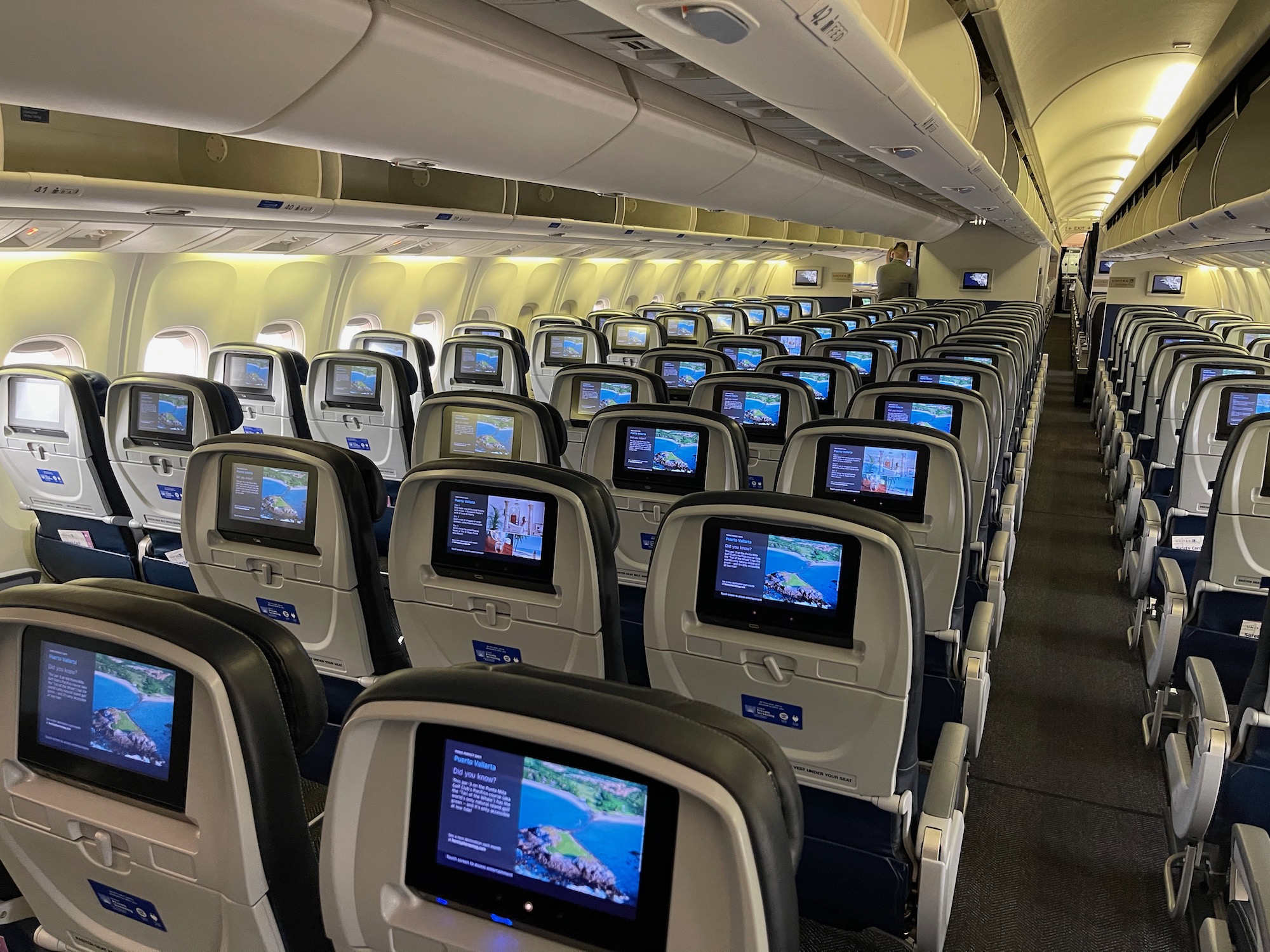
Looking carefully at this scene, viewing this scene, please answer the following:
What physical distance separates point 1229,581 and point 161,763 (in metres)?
4.18

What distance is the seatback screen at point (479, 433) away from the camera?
4789 mm

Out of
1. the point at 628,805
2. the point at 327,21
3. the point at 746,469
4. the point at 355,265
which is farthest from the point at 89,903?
the point at 355,265

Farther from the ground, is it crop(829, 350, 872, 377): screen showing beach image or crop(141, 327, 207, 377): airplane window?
crop(829, 350, 872, 377): screen showing beach image

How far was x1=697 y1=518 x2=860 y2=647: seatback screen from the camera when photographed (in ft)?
7.87

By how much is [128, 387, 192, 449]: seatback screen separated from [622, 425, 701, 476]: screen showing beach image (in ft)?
7.56

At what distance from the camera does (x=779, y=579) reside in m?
2.47

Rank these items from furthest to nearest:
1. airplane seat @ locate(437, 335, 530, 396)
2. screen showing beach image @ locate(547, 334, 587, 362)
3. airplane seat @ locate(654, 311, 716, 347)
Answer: airplane seat @ locate(654, 311, 716, 347) < screen showing beach image @ locate(547, 334, 587, 362) < airplane seat @ locate(437, 335, 530, 396)

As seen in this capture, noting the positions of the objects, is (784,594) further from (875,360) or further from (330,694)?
(875,360)

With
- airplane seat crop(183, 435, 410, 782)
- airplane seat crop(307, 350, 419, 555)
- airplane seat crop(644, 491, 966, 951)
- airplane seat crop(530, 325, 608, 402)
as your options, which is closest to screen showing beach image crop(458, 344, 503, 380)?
airplane seat crop(530, 325, 608, 402)

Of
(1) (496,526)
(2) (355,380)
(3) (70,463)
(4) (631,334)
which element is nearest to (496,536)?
(1) (496,526)

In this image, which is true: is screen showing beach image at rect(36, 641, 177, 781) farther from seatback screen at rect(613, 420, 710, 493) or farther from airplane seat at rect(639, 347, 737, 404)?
airplane seat at rect(639, 347, 737, 404)

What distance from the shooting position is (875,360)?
814 cm

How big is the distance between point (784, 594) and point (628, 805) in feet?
4.36

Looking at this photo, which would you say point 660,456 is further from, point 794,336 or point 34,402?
point 794,336
